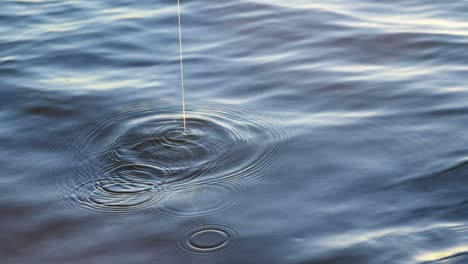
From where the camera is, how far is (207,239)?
4047 mm


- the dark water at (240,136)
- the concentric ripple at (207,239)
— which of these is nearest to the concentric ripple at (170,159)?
the dark water at (240,136)

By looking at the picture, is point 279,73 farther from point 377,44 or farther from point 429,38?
point 429,38

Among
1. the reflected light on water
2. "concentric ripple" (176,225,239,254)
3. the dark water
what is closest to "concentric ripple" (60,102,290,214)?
the dark water

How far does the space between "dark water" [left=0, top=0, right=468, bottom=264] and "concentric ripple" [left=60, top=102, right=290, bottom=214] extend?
0.01 metres

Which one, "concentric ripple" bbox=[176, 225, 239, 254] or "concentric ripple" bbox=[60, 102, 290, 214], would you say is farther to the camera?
"concentric ripple" bbox=[60, 102, 290, 214]

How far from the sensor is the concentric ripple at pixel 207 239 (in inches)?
156

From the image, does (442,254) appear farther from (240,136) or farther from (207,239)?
(240,136)

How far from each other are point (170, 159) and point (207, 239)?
0.88 m

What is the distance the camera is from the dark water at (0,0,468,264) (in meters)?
4.04

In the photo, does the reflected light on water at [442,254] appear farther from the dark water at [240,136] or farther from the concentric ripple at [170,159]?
the concentric ripple at [170,159]

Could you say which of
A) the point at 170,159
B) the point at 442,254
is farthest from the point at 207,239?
the point at 442,254

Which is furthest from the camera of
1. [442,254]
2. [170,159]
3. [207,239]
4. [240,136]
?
[240,136]

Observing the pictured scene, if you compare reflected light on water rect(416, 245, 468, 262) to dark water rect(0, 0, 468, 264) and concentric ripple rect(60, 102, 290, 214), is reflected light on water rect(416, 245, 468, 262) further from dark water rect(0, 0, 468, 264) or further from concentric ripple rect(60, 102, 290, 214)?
concentric ripple rect(60, 102, 290, 214)

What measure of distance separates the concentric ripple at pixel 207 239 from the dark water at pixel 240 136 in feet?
0.04
